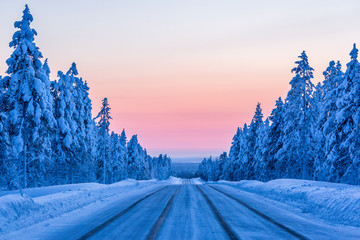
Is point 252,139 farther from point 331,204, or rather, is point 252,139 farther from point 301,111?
point 331,204

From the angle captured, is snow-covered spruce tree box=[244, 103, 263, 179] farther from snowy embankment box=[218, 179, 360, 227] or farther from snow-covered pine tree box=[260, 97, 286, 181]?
snowy embankment box=[218, 179, 360, 227]

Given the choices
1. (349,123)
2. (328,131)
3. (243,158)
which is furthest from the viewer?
(243,158)

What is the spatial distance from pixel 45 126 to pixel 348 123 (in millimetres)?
28995

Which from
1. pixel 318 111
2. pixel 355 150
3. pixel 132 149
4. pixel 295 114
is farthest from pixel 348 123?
pixel 132 149

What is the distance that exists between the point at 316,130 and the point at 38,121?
31967 mm

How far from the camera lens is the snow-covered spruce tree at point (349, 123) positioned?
92.8ft

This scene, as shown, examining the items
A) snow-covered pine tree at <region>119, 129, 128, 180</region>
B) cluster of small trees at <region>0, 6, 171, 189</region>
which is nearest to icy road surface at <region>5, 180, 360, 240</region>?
cluster of small trees at <region>0, 6, 171, 189</region>

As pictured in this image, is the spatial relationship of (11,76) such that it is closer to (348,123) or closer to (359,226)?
(359,226)

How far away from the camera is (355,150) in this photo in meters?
28.2

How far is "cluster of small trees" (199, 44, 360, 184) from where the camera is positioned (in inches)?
1156

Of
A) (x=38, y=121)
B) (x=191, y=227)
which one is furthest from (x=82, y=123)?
(x=191, y=227)

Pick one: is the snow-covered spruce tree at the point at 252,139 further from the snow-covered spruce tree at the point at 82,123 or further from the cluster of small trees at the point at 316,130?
the snow-covered spruce tree at the point at 82,123

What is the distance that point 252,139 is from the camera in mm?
64500

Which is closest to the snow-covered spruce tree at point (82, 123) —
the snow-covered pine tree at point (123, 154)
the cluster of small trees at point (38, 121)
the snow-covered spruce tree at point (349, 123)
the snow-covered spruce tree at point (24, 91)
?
the cluster of small trees at point (38, 121)
